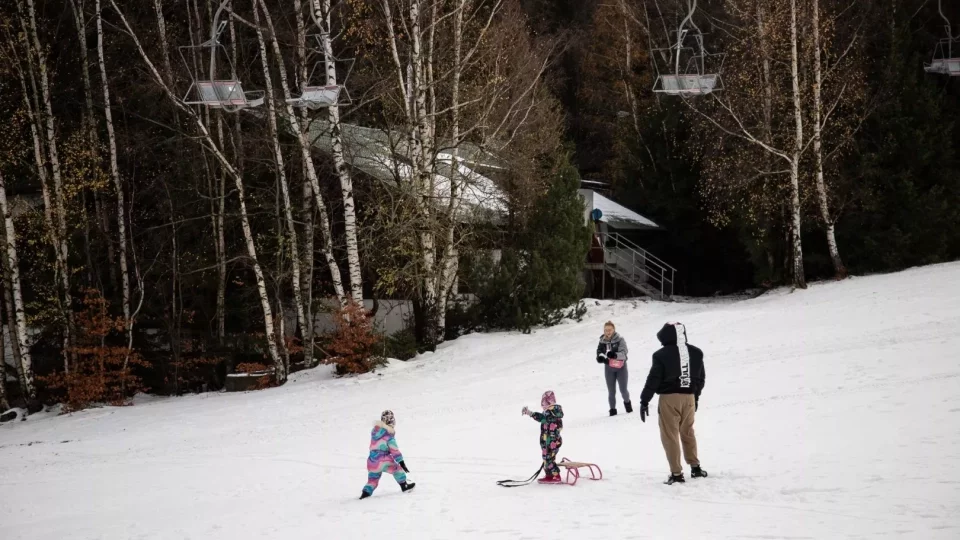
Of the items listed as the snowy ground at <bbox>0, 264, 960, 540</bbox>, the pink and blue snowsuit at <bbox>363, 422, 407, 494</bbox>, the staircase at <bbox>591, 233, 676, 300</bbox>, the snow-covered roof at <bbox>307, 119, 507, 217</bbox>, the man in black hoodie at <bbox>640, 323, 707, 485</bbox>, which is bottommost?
the snowy ground at <bbox>0, 264, 960, 540</bbox>

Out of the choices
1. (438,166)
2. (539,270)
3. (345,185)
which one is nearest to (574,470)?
(345,185)

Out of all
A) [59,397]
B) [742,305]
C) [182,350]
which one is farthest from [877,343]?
[59,397]

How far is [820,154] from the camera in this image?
26719mm

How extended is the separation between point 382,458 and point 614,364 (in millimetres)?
5148

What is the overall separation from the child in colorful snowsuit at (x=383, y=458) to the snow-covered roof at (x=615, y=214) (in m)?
22.6

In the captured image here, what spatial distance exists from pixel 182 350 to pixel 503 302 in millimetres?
9730

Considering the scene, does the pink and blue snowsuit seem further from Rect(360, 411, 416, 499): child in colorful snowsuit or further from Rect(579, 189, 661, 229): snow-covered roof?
Rect(579, 189, 661, 229): snow-covered roof

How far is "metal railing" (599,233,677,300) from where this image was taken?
32.6m

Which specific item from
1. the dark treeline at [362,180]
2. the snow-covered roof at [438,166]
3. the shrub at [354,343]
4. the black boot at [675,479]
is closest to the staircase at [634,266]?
the dark treeline at [362,180]

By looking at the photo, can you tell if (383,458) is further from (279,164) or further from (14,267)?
(14,267)

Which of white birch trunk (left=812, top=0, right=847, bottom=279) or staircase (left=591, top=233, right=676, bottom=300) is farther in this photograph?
staircase (left=591, top=233, right=676, bottom=300)

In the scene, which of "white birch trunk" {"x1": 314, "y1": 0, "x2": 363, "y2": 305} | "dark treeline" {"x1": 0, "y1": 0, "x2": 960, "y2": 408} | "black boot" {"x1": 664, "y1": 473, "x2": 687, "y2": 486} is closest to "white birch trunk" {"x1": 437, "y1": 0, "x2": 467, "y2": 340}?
"dark treeline" {"x1": 0, "y1": 0, "x2": 960, "y2": 408}

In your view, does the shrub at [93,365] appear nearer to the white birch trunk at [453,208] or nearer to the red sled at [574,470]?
the white birch trunk at [453,208]

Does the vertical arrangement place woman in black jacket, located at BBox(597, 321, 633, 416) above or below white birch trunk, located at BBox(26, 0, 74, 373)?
below
